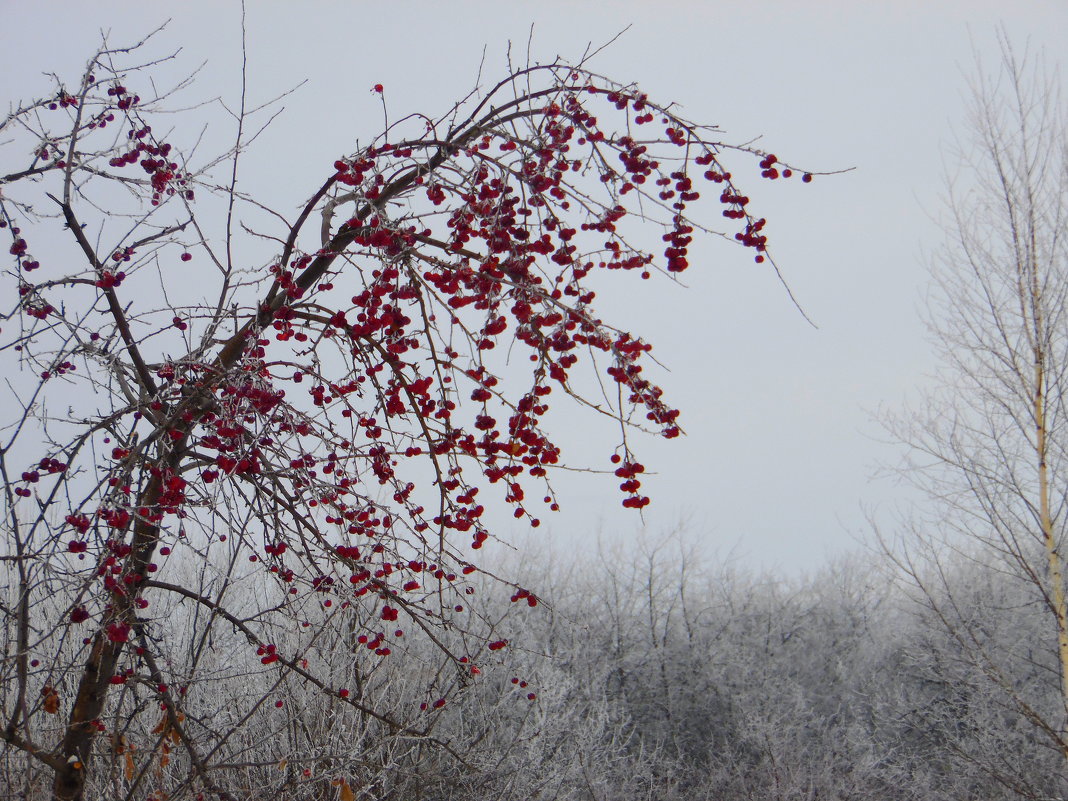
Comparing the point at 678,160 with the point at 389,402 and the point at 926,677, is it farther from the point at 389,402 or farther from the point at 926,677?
the point at 926,677

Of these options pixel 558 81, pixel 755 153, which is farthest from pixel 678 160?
pixel 558 81

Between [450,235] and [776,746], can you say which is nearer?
[450,235]

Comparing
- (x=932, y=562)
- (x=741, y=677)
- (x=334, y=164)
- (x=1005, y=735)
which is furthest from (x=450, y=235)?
(x=741, y=677)

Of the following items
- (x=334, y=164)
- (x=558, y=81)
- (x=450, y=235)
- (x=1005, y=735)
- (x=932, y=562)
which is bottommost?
(x=1005, y=735)

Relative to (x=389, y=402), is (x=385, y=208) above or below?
above

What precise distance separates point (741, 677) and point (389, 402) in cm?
1326

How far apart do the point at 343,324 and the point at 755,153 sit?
132cm

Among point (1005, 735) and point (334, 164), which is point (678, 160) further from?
point (1005, 735)

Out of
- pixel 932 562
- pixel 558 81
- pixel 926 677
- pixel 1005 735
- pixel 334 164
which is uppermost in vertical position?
pixel 558 81

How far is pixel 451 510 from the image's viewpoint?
8.66ft

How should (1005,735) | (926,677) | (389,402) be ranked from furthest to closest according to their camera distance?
(926,677), (1005,735), (389,402)

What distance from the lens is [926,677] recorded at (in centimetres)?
1415

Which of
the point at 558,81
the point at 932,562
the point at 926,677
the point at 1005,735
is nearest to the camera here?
the point at 558,81

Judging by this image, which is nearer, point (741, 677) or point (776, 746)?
point (776, 746)
